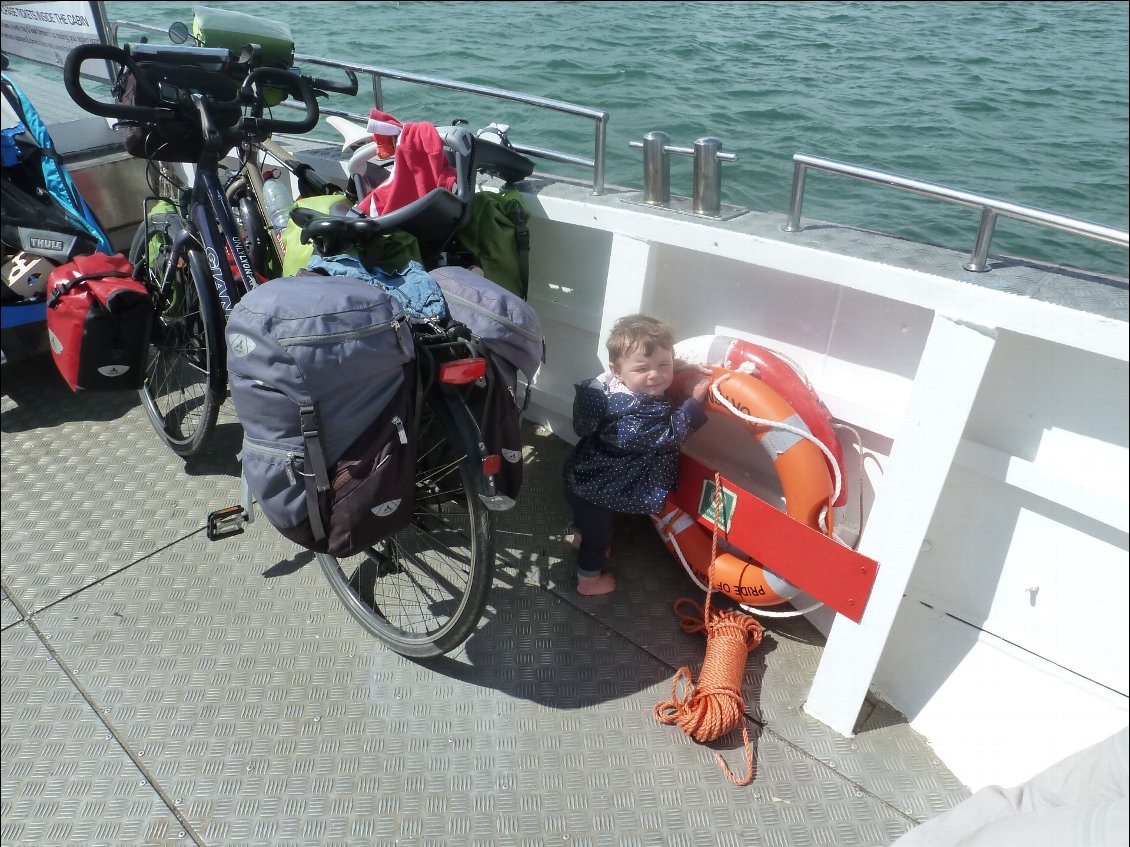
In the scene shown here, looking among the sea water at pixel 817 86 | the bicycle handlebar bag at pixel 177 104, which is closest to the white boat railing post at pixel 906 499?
the bicycle handlebar bag at pixel 177 104

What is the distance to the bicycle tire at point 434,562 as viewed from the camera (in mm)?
1950

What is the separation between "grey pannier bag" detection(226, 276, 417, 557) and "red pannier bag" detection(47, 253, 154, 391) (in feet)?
3.77

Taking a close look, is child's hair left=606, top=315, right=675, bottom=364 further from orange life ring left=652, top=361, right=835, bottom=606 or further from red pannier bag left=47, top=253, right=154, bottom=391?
red pannier bag left=47, top=253, right=154, bottom=391

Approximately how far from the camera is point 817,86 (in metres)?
7.62

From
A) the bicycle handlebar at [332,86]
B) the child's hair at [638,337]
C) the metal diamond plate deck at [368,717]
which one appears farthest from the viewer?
the bicycle handlebar at [332,86]

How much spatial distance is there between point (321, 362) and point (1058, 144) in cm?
762

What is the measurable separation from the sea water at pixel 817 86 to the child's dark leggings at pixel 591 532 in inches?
137

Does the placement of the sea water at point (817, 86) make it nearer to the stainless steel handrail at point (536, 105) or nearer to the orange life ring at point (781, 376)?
the stainless steel handrail at point (536, 105)

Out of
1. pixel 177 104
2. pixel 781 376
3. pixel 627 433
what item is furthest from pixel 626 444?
pixel 177 104

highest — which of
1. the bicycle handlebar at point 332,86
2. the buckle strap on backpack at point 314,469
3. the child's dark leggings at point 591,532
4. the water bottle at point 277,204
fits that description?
the bicycle handlebar at point 332,86

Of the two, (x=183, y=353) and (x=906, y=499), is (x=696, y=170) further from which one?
(x=183, y=353)

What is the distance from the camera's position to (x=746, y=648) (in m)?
2.24

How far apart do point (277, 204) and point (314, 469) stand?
3.72ft

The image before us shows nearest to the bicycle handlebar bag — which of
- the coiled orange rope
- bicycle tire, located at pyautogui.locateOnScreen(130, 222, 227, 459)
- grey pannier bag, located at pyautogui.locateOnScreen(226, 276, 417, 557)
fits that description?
bicycle tire, located at pyautogui.locateOnScreen(130, 222, 227, 459)
